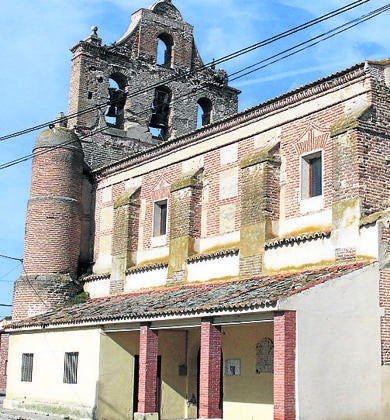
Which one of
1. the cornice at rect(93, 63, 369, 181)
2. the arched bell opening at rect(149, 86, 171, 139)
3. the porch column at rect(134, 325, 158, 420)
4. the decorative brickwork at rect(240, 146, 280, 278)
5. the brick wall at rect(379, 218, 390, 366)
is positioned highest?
the arched bell opening at rect(149, 86, 171, 139)

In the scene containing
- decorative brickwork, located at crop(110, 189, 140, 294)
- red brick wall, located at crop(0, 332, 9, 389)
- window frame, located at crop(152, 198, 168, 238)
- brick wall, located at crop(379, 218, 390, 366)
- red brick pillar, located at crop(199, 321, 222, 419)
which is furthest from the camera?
red brick wall, located at crop(0, 332, 9, 389)

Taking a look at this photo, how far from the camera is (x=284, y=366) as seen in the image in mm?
16266

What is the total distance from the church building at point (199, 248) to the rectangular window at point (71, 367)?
6 centimetres

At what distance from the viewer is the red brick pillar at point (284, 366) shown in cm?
1612

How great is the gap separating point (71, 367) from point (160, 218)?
6.07 m

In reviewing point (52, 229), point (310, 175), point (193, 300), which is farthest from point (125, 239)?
point (310, 175)

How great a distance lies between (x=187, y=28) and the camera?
3444cm

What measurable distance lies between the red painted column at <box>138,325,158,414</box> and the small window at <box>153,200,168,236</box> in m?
6.60

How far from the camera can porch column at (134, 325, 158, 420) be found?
811 inches

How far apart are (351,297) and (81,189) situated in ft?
51.4

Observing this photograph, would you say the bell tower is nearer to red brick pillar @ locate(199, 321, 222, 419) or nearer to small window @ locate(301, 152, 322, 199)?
small window @ locate(301, 152, 322, 199)

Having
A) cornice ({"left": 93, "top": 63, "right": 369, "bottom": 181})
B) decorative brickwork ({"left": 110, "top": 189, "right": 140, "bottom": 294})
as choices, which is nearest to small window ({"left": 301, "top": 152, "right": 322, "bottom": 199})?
cornice ({"left": 93, "top": 63, "right": 369, "bottom": 181})

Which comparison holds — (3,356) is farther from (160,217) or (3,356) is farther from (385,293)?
(385,293)

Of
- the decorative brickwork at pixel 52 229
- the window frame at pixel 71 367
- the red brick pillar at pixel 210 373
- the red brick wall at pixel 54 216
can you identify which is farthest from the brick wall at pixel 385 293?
the red brick wall at pixel 54 216
